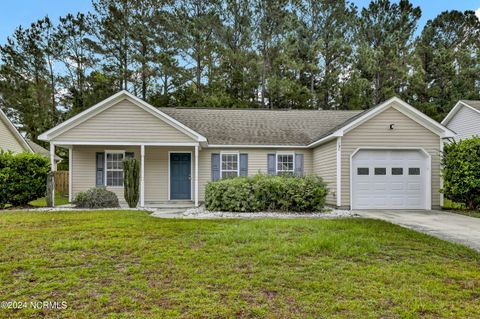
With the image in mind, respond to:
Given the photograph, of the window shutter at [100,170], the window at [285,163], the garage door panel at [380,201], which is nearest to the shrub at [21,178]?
the window shutter at [100,170]

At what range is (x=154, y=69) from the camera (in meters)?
25.4

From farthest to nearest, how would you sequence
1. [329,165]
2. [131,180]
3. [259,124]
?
[259,124] → [329,165] → [131,180]

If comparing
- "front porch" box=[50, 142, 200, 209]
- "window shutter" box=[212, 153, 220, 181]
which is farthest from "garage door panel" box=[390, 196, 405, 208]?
"front porch" box=[50, 142, 200, 209]

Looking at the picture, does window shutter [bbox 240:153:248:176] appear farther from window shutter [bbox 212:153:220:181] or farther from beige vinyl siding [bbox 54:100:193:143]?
beige vinyl siding [bbox 54:100:193:143]

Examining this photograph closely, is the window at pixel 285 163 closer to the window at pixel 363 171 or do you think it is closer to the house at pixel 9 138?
the window at pixel 363 171

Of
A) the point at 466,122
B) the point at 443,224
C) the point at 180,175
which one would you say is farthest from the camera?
the point at 466,122

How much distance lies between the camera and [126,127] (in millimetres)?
13211

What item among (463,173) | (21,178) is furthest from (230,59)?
(463,173)

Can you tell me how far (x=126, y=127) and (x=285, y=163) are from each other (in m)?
7.09

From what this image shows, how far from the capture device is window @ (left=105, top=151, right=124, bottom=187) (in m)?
14.3

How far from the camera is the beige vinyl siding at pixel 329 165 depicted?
40.0 ft

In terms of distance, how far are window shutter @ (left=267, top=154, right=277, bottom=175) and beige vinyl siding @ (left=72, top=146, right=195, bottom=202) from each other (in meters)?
3.39

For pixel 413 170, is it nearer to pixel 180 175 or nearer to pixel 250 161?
pixel 250 161

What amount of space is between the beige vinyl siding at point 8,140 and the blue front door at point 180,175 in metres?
9.63
